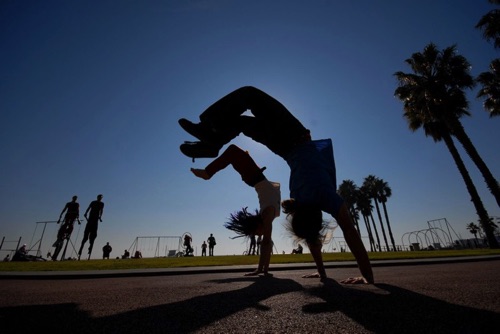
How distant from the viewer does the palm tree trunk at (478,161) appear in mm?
16703

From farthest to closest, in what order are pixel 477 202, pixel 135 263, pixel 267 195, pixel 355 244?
pixel 477 202
pixel 135 263
pixel 267 195
pixel 355 244

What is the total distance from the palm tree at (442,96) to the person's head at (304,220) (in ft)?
65.8

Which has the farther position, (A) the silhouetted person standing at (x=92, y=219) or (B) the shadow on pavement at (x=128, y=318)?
(A) the silhouetted person standing at (x=92, y=219)

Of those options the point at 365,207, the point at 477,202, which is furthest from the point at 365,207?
the point at 477,202

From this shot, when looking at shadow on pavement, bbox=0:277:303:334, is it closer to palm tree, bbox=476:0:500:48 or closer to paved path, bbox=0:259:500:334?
paved path, bbox=0:259:500:334

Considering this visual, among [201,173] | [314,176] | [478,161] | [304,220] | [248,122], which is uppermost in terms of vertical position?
[478,161]

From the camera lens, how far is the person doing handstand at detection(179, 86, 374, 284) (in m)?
2.75

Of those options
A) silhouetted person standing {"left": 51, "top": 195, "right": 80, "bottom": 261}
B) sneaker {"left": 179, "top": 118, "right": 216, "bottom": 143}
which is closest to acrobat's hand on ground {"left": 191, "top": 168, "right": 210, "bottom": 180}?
sneaker {"left": 179, "top": 118, "right": 216, "bottom": 143}

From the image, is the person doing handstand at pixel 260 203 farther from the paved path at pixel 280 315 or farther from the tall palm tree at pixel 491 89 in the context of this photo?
the tall palm tree at pixel 491 89

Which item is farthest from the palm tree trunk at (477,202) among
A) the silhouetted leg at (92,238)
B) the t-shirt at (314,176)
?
the silhouetted leg at (92,238)

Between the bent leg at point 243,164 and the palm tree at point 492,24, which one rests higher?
the palm tree at point 492,24

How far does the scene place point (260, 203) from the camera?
440 cm

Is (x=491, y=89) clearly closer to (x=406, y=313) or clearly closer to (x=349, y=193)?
(x=406, y=313)

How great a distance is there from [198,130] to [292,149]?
3.71 feet
